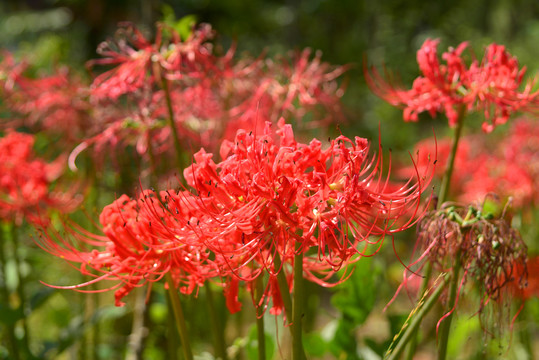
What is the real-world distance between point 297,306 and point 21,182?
4.39 ft

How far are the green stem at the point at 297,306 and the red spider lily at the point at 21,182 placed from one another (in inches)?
46.4

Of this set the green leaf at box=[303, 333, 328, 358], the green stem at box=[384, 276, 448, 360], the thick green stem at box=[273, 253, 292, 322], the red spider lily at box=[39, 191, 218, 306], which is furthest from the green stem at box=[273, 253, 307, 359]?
the green leaf at box=[303, 333, 328, 358]

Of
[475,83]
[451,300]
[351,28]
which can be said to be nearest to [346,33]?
[351,28]

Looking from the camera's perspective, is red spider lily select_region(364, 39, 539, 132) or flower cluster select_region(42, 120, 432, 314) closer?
flower cluster select_region(42, 120, 432, 314)

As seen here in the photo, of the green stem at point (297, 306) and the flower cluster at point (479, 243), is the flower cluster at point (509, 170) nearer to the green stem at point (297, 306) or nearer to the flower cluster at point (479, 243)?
the flower cluster at point (479, 243)

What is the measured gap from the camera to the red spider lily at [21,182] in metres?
1.86

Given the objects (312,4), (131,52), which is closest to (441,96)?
(131,52)

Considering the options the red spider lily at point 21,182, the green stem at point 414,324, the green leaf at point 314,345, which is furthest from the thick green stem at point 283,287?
the red spider lily at point 21,182

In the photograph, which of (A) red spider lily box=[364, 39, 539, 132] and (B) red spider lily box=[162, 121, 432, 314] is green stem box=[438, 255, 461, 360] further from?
(A) red spider lily box=[364, 39, 539, 132]

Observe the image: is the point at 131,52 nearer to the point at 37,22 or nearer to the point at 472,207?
the point at 472,207

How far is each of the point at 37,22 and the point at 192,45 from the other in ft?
25.5

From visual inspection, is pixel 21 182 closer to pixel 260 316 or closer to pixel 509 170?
pixel 260 316

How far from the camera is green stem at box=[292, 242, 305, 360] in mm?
939

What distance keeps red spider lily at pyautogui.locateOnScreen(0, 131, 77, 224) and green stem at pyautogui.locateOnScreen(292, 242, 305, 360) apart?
3.87 ft
